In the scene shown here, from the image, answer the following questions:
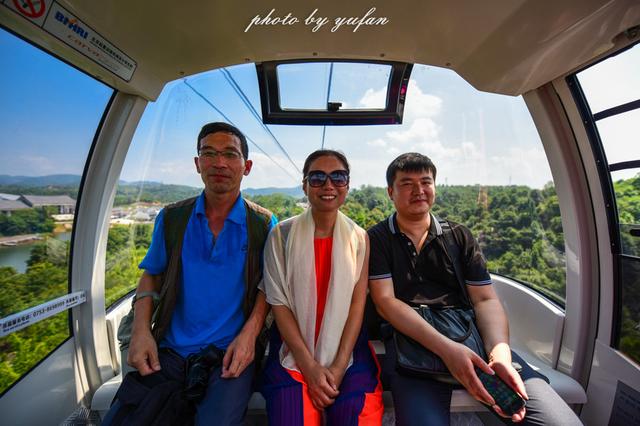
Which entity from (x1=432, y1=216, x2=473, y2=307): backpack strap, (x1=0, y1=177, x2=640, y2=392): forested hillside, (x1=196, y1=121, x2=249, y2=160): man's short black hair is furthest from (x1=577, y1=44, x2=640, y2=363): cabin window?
(x1=196, y1=121, x2=249, y2=160): man's short black hair

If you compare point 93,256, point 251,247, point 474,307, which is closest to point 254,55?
point 251,247

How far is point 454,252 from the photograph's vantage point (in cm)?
186

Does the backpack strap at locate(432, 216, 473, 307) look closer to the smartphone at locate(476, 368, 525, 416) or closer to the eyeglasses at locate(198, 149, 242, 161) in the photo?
the smartphone at locate(476, 368, 525, 416)

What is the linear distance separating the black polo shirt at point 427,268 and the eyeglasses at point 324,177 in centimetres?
53

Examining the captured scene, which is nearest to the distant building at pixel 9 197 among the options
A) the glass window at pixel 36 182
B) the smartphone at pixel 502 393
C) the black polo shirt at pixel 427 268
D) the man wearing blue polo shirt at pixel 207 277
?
the glass window at pixel 36 182

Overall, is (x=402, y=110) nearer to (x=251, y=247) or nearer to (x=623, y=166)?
(x=623, y=166)

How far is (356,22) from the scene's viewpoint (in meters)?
1.54

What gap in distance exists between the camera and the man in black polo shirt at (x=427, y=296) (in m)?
1.42

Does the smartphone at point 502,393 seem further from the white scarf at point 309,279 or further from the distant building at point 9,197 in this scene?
the distant building at point 9,197

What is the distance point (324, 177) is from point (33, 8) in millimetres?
1626

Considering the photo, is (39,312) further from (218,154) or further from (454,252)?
(454,252)

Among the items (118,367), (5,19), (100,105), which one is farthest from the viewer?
(118,367)

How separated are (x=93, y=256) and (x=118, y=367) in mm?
977

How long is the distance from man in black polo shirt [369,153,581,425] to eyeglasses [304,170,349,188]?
452 millimetres
